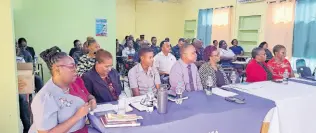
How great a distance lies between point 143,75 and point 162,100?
98 centimetres

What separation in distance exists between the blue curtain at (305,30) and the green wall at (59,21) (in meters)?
4.74

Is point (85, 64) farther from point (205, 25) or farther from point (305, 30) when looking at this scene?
point (205, 25)

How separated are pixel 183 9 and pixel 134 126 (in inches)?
373

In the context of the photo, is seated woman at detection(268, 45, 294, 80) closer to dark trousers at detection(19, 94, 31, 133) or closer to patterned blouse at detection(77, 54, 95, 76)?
patterned blouse at detection(77, 54, 95, 76)

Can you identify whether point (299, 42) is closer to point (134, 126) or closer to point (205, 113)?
point (205, 113)

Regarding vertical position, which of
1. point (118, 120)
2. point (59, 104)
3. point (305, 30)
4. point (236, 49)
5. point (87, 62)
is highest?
point (305, 30)

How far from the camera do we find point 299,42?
6520 mm

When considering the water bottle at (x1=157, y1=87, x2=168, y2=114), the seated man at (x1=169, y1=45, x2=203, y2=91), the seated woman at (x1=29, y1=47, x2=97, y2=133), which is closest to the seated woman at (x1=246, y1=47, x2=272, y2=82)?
the seated man at (x1=169, y1=45, x2=203, y2=91)

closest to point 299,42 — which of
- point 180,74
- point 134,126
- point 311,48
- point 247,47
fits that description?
point 311,48

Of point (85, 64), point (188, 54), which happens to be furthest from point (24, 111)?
point (188, 54)

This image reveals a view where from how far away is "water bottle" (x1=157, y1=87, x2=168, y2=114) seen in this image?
1.91 metres

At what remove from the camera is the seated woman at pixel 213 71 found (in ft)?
10.1

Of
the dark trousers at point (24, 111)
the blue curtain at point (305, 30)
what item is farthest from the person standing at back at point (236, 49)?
the dark trousers at point (24, 111)

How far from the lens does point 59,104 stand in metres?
1.58
